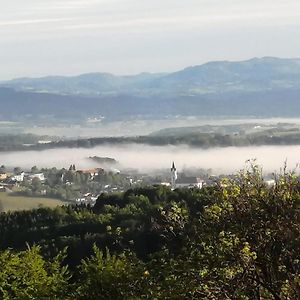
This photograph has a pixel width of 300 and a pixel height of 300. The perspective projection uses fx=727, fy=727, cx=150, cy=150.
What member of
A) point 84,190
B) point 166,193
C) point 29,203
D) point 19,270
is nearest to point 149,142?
point 84,190

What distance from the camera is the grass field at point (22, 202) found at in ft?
269

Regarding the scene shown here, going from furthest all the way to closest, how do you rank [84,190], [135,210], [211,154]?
[211,154] → [84,190] → [135,210]

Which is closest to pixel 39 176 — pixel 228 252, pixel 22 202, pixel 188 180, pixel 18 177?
pixel 18 177

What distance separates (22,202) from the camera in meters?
88.0

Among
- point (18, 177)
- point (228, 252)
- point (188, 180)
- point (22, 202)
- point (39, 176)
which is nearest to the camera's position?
point (228, 252)

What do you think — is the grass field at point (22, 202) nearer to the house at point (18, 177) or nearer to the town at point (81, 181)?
the town at point (81, 181)

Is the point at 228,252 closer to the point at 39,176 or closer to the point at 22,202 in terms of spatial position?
the point at 22,202

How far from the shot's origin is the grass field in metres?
82.0

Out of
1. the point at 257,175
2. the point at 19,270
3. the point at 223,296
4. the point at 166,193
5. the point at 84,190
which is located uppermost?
the point at 257,175

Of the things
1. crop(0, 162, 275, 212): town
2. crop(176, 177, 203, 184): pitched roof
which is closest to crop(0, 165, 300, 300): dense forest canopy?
crop(0, 162, 275, 212): town

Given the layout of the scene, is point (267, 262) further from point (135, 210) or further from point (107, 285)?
point (135, 210)

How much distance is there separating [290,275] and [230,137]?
14722cm

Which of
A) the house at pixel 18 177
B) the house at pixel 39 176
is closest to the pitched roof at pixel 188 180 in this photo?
the house at pixel 39 176

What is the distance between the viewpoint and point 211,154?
14225 centimetres
